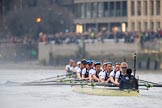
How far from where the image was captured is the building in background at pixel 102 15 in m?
116

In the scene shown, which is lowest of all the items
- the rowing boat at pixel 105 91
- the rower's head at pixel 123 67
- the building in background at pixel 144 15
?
the rowing boat at pixel 105 91

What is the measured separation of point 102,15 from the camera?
118 meters

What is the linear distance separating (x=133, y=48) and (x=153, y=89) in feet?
109

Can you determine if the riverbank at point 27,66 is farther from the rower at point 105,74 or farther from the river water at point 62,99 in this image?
the rower at point 105,74

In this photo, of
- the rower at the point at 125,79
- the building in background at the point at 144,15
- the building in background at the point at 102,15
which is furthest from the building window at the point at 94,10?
the rower at the point at 125,79

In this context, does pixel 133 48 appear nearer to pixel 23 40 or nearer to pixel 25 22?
pixel 23 40

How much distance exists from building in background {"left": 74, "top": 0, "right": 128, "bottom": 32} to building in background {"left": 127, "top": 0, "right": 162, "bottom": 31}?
7.56 feet

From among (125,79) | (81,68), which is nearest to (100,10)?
(81,68)

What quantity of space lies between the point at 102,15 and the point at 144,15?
9185 millimetres

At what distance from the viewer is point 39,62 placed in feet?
333

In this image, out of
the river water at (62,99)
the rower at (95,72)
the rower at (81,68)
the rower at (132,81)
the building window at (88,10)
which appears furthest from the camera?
the building window at (88,10)

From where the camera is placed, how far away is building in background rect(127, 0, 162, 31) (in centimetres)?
10819

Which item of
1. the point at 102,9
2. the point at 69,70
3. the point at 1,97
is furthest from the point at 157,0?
→ the point at 1,97

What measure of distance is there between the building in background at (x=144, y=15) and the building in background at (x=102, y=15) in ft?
7.56
